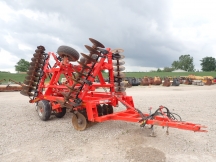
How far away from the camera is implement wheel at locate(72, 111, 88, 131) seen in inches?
221

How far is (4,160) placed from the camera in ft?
13.1

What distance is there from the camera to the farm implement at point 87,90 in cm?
506

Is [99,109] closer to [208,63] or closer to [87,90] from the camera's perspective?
[87,90]

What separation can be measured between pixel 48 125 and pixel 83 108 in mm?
1340

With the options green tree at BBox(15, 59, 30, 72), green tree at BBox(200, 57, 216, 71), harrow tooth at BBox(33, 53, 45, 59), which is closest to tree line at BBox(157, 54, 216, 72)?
green tree at BBox(200, 57, 216, 71)

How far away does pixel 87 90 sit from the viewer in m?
5.50

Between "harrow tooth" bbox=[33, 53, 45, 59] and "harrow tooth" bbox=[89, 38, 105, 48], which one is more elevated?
"harrow tooth" bbox=[33, 53, 45, 59]

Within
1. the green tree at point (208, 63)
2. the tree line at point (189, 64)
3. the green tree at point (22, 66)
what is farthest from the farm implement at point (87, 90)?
the green tree at point (208, 63)

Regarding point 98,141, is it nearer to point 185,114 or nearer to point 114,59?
point 114,59

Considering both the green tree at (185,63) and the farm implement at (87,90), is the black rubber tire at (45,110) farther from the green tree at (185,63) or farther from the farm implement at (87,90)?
the green tree at (185,63)

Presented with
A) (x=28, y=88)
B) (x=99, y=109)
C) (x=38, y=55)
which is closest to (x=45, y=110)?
(x=28, y=88)

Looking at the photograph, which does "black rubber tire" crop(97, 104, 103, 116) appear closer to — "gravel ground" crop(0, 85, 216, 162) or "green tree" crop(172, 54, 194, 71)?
"gravel ground" crop(0, 85, 216, 162)

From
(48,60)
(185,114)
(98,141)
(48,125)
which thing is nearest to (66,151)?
(98,141)

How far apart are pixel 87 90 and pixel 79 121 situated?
3.09ft
